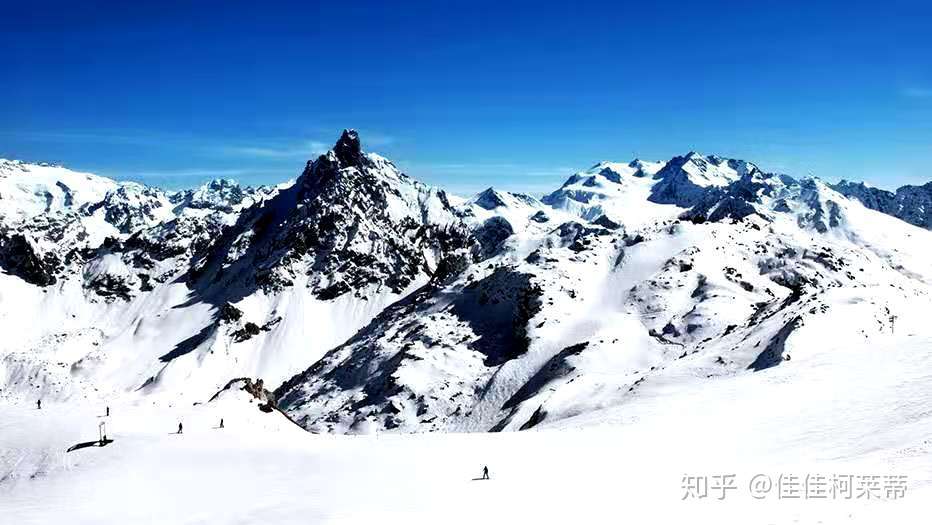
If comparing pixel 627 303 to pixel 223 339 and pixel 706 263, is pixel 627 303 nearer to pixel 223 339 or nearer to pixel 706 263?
pixel 706 263

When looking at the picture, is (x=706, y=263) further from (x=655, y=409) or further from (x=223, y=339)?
(x=223, y=339)

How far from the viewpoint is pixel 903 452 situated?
2659 centimetres

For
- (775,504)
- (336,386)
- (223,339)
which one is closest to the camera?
(775,504)

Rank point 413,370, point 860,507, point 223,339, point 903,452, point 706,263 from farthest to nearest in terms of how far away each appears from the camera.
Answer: point 223,339 → point 706,263 → point 413,370 → point 903,452 → point 860,507

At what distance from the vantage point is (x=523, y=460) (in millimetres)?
38125

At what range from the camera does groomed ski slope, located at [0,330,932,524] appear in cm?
2628

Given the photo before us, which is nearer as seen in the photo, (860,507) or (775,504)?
(860,507)

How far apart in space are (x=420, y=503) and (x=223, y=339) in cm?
16217

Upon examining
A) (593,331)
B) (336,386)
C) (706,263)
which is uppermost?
(706,263)

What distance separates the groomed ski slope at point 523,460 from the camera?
26.3 metres

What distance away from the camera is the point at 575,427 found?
50.4 metres

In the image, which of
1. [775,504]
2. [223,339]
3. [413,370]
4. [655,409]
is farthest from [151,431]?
[223,339]

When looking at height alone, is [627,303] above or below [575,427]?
above

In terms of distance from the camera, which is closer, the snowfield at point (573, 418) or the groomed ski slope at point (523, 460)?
the groomed ski slope at point (523, 460)
